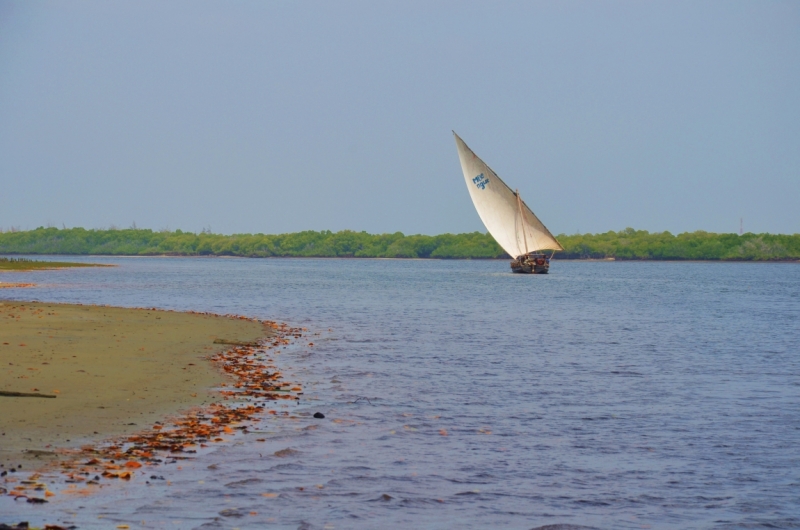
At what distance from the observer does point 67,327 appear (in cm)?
2572

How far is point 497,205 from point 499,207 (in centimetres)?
26

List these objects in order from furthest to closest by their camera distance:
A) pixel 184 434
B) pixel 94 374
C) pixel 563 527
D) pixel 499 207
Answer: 1. pixel 499 207
2. pixel 94 374
3. pixel 184 434
4. pixel 563 527

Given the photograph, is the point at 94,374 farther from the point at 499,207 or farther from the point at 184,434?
the point at 499,207

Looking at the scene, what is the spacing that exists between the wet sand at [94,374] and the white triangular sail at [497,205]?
53.3 metres

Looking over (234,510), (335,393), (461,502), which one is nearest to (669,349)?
(335,393)

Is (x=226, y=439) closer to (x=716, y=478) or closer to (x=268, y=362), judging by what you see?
(x=716, y=478)

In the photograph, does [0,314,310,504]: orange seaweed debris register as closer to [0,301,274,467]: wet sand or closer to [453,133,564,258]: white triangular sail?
[0,301,274,467]: wet sand

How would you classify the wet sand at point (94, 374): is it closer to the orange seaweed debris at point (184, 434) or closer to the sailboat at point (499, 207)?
the orange seaweed debris at point (184, 434)

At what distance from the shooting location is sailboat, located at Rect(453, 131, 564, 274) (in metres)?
81.8

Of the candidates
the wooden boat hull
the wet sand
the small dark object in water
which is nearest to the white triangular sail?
the wooden boat hull

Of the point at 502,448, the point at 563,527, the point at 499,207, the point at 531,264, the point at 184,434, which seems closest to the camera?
the point at 563,527

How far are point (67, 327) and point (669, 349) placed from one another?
1850 centimetres

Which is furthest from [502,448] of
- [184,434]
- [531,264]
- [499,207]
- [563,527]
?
[531,264]

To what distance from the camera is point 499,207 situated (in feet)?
270
